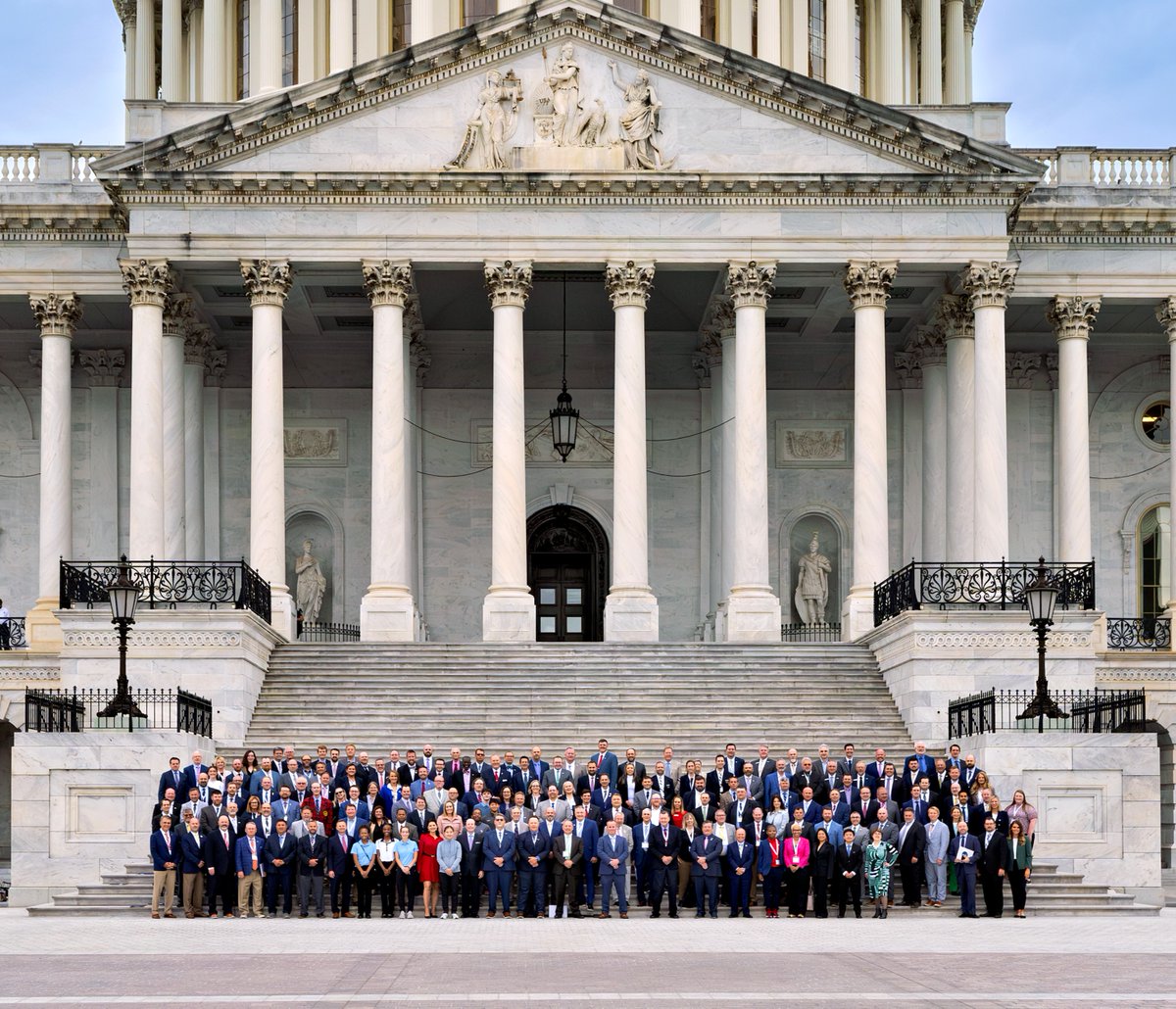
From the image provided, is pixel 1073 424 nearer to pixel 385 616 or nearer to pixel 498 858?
pixel 385 616

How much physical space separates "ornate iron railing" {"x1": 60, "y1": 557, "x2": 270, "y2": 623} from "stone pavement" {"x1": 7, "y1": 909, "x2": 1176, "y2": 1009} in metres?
14.6

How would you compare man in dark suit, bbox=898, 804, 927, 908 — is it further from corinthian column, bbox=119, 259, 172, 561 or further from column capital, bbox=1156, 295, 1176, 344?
column capital, bbox=1156, 295, 1176, 344

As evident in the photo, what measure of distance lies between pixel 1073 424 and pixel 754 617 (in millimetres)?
10288

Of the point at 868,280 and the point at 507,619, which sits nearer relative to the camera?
the point at 507,619

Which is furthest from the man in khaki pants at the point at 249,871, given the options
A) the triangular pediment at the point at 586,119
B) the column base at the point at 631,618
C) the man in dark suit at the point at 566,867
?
the triangular pediment at the point at 586,119

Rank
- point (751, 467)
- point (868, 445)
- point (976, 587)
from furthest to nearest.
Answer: point (868, 445) → point (751, 467) → point (976, 587)

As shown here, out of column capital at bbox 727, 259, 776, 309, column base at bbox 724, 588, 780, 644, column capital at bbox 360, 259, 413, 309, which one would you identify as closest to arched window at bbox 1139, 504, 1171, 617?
column base at bbox 724, 588, 780, 644

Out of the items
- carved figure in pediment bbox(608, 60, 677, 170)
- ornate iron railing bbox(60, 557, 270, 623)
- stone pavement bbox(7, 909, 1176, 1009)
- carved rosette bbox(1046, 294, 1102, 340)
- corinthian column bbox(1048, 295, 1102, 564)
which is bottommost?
stone pavement bbox(7, 909, 1176, 1009)

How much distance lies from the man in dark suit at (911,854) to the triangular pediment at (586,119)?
21.4 metres

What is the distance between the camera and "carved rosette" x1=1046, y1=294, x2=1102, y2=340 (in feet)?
171

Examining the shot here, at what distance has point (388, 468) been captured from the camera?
4772 cm

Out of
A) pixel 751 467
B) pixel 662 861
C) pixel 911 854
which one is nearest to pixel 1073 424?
pixel 751 467

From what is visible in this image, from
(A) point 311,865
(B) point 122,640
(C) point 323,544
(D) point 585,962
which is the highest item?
(C) point 323,544

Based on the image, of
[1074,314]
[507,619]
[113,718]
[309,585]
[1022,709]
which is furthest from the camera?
[309,585]
